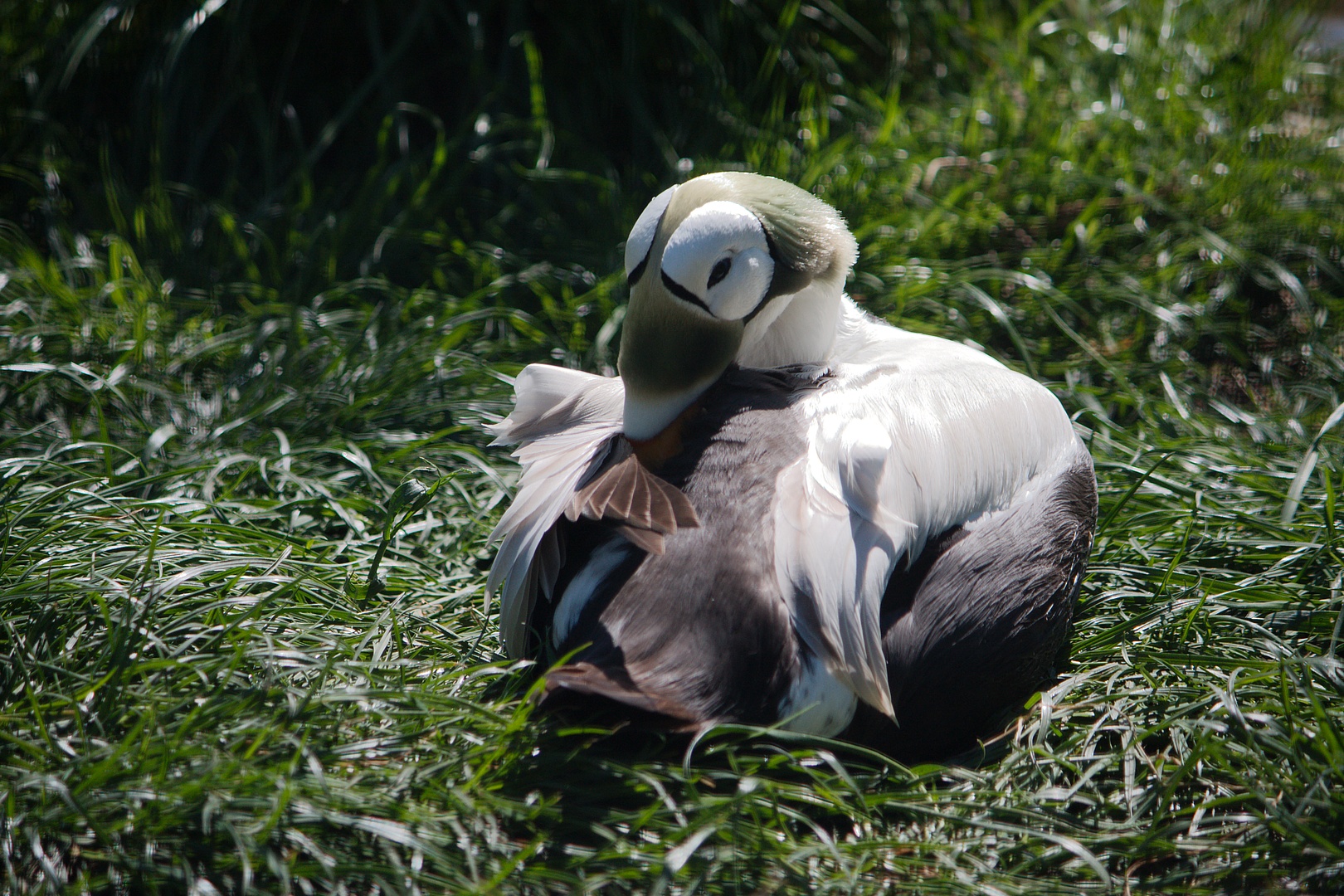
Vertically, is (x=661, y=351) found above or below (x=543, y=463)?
above

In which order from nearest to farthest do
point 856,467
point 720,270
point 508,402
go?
point 856,467
point 720,270
point 508,402

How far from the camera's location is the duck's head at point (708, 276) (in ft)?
5.14

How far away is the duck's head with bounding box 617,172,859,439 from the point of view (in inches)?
61.7

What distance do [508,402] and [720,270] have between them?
110 centimetres

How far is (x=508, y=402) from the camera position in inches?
101

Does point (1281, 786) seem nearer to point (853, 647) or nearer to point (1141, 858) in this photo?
point (1141, 858)

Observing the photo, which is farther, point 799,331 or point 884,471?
point 799,331

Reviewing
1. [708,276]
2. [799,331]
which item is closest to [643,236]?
[708,276]

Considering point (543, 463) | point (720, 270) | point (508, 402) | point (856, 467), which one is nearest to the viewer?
point (856, 467)

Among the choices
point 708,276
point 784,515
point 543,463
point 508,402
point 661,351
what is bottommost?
point 508,402

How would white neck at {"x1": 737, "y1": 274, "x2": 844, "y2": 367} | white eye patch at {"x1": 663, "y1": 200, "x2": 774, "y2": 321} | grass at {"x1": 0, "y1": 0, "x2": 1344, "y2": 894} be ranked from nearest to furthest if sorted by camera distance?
grass at {"x1": 0, "y1": 0, "x2": 1344, "y2": 894}, white eye patch at {"x1": 663, "y1": 200, "x2": 774, "y2": 321}, white neck at {"x1": 737, "y1": 274, "x2": 844, "y2": 367}

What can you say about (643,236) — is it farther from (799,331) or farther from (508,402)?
(508,402)

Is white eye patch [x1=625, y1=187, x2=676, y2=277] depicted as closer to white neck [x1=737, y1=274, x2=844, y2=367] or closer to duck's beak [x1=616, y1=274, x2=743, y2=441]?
duck's beak [x1=616, y1=274, x2=743, y2=441]

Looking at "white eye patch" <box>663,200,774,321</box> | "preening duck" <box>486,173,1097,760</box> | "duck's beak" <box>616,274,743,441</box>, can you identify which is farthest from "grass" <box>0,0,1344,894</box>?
"white eye patch" <box>663,200,774,321</box>
